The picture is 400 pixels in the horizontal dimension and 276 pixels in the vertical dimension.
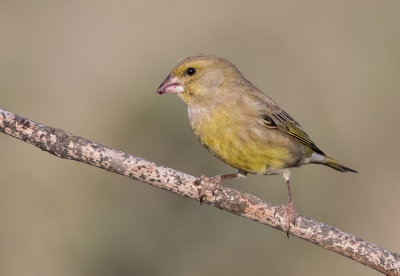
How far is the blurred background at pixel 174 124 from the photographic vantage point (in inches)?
342

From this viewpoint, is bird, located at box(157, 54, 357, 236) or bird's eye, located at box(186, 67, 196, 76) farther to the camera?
bird's eye, located at box(186, 67, 196, 76)

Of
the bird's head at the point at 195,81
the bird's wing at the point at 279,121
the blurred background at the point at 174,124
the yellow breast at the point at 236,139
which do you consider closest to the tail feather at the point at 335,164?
the bird's wing at the point at 279,121

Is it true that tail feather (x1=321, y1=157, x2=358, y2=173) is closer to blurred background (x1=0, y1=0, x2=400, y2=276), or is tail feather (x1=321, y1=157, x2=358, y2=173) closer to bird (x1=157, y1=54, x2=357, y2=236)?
bird (x1=157, y1=54, x2=357, y2=236)

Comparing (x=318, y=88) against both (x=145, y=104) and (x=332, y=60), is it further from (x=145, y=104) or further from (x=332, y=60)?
(x=145, y=104)

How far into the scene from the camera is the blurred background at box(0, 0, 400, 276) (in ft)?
28.5

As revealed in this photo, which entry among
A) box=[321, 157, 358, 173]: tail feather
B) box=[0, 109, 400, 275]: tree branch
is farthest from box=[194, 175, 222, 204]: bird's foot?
box=[321, 157, 358, 173]: tail feather

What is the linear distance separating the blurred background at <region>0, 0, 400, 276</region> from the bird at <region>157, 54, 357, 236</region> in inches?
66.9

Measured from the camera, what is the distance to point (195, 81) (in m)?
7.02

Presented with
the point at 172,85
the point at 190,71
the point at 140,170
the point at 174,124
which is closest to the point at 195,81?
the point at 190,71

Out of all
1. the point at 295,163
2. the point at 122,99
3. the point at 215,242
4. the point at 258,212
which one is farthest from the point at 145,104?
the point at 258,212

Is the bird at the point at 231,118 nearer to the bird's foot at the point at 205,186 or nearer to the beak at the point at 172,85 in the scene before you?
the beak at the point at 172,85

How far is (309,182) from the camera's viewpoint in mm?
9555

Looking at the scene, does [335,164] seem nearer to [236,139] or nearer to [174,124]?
[236,139]

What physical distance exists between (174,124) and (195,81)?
262 cm
